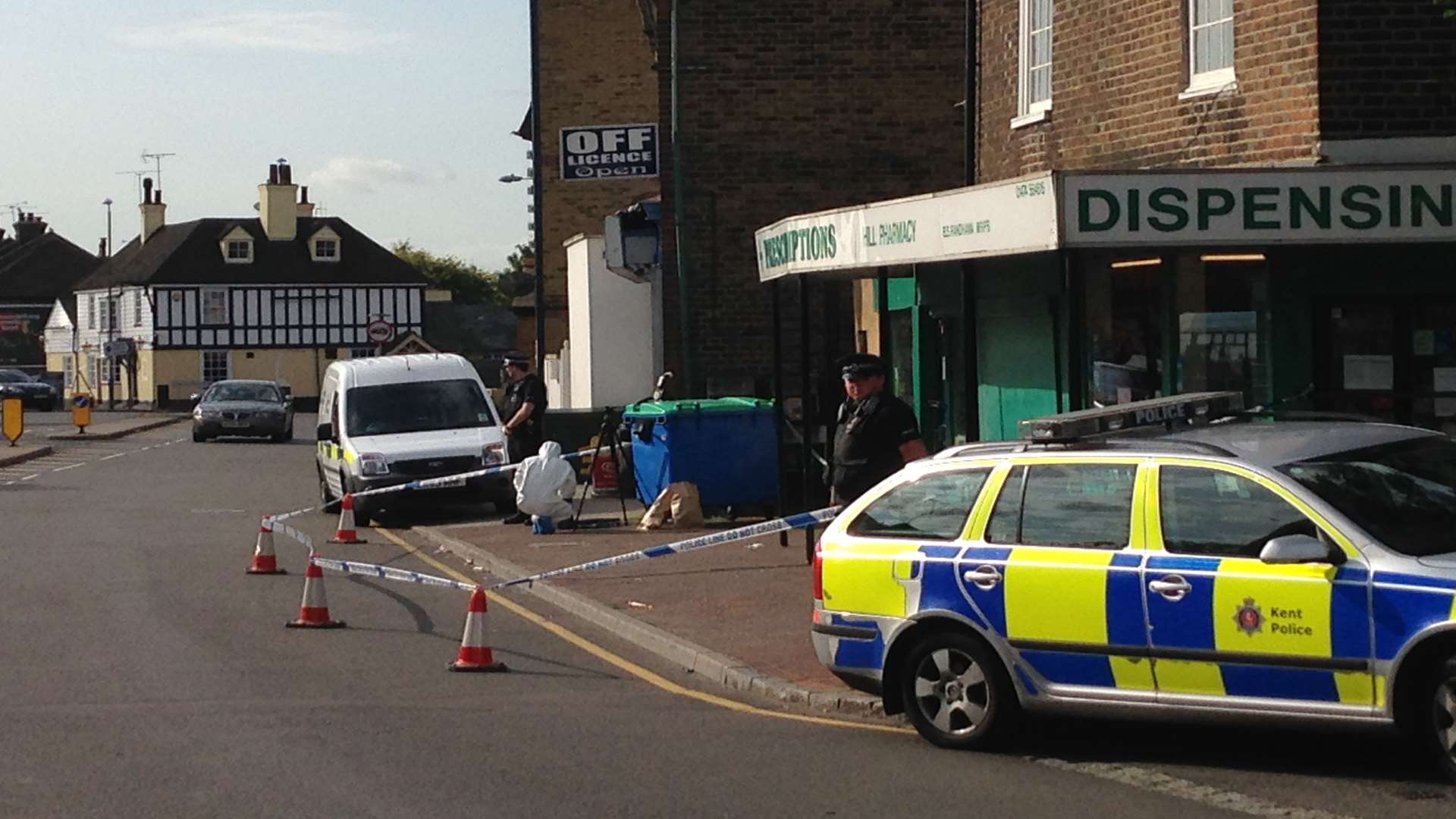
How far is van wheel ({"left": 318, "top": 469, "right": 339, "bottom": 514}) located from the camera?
82.6ft

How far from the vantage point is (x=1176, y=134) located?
15.4m

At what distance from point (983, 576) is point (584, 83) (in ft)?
127

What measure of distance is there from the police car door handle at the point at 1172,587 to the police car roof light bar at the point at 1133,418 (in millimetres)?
944

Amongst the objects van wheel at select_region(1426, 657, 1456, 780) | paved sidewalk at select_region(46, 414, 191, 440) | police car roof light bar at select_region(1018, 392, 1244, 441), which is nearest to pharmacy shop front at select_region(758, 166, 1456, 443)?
police car roof light bar at select_region(1018, 392, 1244, 441)

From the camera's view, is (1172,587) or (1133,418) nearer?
(1172,587)

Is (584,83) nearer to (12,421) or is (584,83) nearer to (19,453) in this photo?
(12,421)

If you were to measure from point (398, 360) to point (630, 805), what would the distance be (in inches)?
704

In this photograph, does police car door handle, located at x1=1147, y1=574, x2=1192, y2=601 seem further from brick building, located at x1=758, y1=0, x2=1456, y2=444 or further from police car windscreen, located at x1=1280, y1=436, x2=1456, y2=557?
brick building, located at x1=758, y1=0, x2=1456, y2=444

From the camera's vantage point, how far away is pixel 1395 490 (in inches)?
345

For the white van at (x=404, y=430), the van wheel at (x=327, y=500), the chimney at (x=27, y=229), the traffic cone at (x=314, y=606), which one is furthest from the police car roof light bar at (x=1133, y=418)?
the chimney at (x=27, y=229)

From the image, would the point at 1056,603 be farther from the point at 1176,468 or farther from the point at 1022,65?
the point at 1022,65

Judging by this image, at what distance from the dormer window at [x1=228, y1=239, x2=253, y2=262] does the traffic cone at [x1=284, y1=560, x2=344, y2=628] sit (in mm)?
85043

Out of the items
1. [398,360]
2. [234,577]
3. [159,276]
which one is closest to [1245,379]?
[234,577]

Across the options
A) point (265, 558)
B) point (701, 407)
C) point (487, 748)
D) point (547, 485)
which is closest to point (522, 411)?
point (547, 485)
